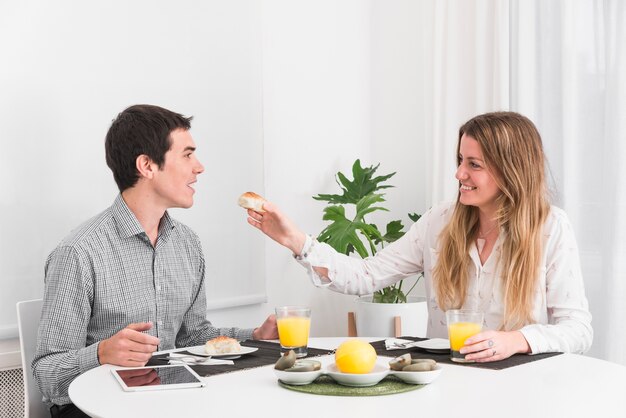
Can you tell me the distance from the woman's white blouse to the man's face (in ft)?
1.32

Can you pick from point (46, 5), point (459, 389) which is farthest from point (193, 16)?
point (459, 389)

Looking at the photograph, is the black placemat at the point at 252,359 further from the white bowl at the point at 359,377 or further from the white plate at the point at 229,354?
the white bowl at the point at 359,377

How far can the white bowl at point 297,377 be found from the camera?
1478 millimetres

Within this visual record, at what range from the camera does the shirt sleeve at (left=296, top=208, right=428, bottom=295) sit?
92.3 inches

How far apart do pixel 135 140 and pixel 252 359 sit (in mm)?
823

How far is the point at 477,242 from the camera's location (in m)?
2.28

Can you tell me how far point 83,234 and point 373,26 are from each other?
7.87 ft

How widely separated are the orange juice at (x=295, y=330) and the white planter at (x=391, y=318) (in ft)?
5.08

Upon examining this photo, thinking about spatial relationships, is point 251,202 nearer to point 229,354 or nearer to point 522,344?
point 229,354

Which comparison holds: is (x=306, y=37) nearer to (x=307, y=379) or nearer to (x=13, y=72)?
(x=13, y=72)

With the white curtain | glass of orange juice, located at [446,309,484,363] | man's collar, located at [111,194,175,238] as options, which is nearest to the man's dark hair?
man's collar, located at [111,194,175,238]

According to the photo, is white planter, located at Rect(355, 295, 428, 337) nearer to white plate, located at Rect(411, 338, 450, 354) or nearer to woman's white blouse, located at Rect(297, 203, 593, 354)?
woman's white blouse, located at Rect(297, 203, 593, 354)

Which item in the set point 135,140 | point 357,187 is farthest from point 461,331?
point 357,187

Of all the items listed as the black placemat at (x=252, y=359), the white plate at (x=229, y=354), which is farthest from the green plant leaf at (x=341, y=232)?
the white plate at (x=229, y=354)
